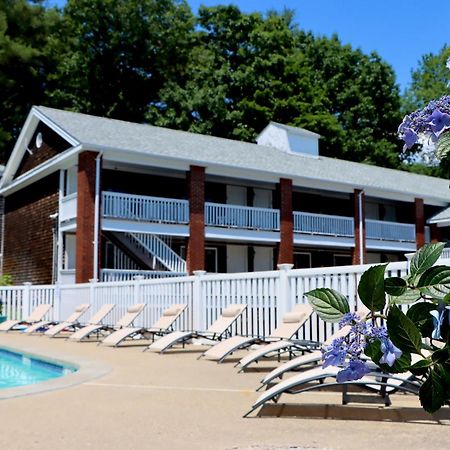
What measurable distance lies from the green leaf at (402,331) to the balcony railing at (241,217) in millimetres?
22934

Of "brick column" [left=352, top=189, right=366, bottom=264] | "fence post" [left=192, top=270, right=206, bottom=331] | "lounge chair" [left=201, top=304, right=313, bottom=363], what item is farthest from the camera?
"brick column" [left=352, top=189, right=366, bottom=264]

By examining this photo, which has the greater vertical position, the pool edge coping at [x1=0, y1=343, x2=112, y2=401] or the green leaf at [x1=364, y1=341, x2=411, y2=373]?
the green leaf at [x1=364, y1=341, x2=411, y2=373]

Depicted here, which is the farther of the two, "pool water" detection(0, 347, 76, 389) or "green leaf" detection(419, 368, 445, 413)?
"pool water" detection(0, 347, 76, 389)

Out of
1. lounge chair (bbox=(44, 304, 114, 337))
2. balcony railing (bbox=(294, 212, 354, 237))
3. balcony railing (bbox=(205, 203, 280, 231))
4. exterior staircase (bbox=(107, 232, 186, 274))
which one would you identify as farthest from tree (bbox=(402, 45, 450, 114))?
lounge chair (bbox=(44, 304, 114, 337))

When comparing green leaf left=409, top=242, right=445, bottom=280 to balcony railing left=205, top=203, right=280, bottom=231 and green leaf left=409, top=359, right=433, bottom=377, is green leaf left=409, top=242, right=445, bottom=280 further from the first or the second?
balcony railing left=205, top=203, right=280, bottom=231

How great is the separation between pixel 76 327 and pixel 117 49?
33.6 metres

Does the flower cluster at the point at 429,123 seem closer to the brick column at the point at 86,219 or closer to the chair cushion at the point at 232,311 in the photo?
the chair cushion at the point at 232,311

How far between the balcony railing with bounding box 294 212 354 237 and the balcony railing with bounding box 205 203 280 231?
1259 mm

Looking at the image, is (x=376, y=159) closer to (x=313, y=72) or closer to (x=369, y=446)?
(x=313, y=72)

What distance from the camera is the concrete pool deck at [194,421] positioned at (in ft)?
16.0

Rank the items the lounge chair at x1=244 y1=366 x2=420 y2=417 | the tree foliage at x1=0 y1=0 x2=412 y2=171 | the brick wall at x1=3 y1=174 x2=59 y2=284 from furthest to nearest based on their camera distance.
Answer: the tree foliage at x1=0 y1=0 x2=412 y2=171 < the brick wall at x1=3 y1=174 x2=59 y2=284 < the lounge chair at x1=244 y1=366 x2=420 y2=417

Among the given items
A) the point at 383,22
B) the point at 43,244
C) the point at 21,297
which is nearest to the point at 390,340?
the point at 21,297

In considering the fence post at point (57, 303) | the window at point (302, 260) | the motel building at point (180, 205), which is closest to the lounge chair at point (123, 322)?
the fence post at point (57, 303)

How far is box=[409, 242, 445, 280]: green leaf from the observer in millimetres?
1758
